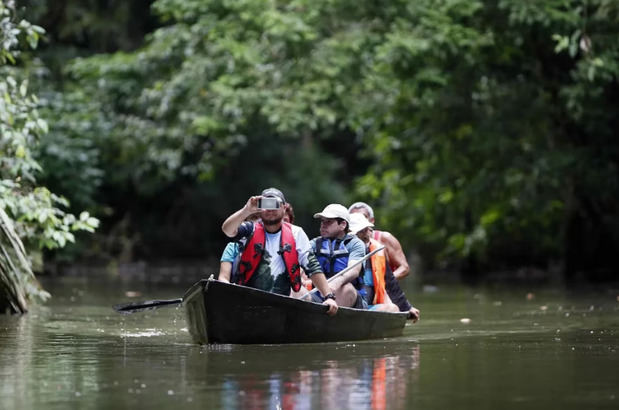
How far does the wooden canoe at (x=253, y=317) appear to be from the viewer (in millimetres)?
13516

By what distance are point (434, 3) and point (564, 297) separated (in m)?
6.35

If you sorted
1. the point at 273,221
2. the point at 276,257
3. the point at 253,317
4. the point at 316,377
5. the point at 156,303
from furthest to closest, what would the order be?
1. the point at 156,303
2. the point at 276,257
3. the point at 273,221
4. the point at 253,317
5. the point at 316,377

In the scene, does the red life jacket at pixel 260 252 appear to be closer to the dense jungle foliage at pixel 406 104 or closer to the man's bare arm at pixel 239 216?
the man's bare arm at pixel 239 216

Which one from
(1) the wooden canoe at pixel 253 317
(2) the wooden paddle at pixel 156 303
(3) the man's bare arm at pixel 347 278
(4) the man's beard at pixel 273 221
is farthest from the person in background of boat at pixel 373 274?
(4) the man's beard at pixel 273 221

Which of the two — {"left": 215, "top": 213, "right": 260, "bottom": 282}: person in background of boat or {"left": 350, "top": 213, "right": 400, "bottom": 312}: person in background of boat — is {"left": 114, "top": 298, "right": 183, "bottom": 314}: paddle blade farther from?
{"left": 350, "top": 213, "right": 400, "bottom": 312}: person in background of boat

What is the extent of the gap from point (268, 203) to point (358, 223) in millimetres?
2574

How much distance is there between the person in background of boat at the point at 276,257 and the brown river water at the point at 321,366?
0.76 meters

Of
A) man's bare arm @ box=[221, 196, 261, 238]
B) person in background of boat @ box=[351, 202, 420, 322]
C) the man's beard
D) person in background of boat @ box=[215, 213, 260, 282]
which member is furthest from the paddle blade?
person in background of boat @ box=[351, 202, 420, 322]

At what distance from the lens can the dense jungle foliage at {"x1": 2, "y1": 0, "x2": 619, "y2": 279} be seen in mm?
26453

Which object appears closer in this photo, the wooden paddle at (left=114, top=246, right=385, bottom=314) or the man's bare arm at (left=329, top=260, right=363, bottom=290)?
the wooden paddle at (left=114, top=246, right=385, bottom=314)

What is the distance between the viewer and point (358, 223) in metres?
16.2

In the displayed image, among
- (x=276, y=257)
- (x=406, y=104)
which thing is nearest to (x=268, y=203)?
(x=276, y=257)

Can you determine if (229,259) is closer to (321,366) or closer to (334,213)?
(334,213)

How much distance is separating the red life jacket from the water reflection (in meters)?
0.96
